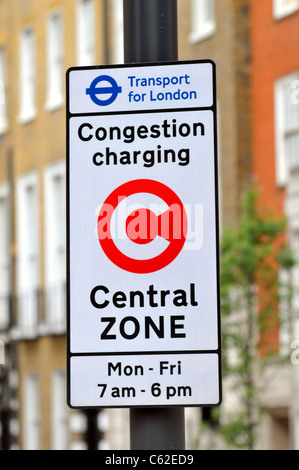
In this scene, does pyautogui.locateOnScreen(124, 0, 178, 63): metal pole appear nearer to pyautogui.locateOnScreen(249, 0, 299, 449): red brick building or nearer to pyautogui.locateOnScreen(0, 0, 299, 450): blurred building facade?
pyautogui.locateOnScreen(249, 0, 299, 449): red brick building

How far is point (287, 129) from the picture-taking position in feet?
87.6

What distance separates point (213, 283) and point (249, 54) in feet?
81.2

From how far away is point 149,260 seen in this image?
3.81 m

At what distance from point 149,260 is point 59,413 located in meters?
30.8

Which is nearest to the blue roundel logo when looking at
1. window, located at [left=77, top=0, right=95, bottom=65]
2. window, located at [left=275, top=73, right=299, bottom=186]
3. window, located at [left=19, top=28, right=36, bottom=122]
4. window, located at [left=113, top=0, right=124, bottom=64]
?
window, located at [left=275, top=73, right=299, bottom=186]

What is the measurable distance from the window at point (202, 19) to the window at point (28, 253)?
820 centimetres

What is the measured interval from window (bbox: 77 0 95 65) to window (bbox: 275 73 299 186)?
8.51 meters

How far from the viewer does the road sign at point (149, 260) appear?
12.4 ft

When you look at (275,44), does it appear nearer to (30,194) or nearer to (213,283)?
(30,194)

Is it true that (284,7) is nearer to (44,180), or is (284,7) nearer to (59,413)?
(44,180)

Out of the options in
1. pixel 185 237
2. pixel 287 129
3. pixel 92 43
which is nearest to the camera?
pixel 185 237

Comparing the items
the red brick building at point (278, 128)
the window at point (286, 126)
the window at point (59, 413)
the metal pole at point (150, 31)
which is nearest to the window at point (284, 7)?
the red brick building at point (278, 128)

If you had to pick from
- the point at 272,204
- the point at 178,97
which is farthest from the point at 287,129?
the point at 178,97
